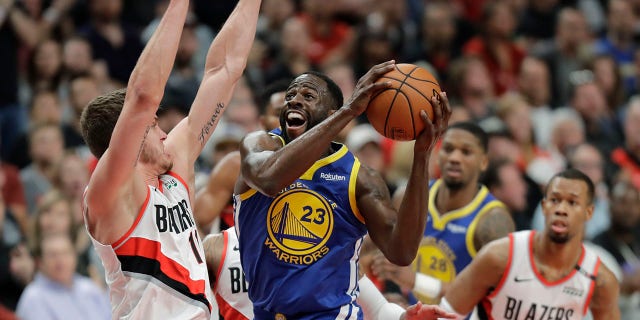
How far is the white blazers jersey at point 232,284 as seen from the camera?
6.26 m

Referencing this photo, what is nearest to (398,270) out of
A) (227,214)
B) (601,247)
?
(227,214)

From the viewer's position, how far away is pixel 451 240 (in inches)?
305

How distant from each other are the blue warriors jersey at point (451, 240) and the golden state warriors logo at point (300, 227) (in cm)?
262

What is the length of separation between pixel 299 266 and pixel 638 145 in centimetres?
820

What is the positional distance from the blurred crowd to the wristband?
2083mm

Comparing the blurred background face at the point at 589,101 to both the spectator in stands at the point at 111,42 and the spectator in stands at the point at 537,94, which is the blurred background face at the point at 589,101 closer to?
the spectator in stands at the point at 537,94

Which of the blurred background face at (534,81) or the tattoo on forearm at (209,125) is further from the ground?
the tattoo on forearm at (209,125)

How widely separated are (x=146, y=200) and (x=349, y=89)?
7.07 metres

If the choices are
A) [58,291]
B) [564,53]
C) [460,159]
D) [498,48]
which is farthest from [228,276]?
[564,53]

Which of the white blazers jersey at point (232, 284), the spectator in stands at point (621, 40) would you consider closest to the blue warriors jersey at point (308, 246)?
the white blazers jersey at point (232, 284)

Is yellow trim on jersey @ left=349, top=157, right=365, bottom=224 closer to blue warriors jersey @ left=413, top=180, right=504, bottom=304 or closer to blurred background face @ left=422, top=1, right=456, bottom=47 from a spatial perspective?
blue warriors jersey @ left=413, top=180, right=504, bottom=304

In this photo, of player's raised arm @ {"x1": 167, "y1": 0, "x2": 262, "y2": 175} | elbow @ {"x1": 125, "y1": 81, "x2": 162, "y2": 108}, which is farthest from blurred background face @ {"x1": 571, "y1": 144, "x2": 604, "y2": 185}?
elbow @ {"x1": 125, "y1": 81, "x2": 162, "y2": 108}

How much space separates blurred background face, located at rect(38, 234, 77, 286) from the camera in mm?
8766

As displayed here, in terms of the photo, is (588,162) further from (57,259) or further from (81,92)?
(57,259)
